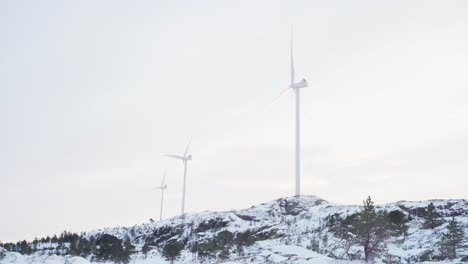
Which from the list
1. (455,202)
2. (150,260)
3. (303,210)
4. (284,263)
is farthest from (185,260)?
(455,202)

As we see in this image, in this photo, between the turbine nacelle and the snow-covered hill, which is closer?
the snow-covered hill

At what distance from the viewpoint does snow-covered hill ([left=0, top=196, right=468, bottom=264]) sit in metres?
88.9

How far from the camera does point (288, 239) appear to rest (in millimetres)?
148375

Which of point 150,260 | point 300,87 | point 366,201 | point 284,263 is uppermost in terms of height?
point 300,87

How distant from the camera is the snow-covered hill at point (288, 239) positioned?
8894cm

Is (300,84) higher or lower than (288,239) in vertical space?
higher

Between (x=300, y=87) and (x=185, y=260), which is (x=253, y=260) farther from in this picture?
(x=300, y=87)

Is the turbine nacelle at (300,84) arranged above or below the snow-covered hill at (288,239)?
above

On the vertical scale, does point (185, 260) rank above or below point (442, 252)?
below

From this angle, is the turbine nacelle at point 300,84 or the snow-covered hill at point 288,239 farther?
the turbine nacelle at point 300,84

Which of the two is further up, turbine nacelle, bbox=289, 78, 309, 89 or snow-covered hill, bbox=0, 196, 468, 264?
turbine nacelle, bbox=289, 78, 309, 89

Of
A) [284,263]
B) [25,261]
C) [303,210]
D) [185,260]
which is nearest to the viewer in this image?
[284,263]

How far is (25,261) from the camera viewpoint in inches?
3718

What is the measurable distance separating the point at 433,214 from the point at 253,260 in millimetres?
95303
